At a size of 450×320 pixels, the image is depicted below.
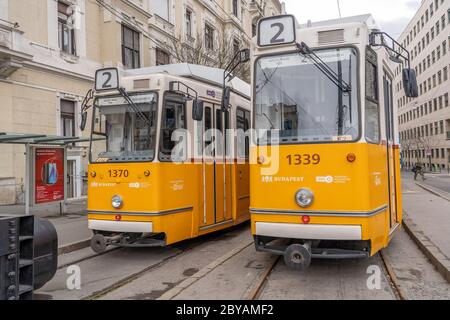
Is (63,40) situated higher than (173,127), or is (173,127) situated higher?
(63,40)

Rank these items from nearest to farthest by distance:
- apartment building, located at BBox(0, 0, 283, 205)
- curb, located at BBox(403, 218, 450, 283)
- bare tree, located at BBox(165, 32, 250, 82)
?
curb, located at BBox(403, 218, 450, 283) < apartment building, located at BBox(0, 0, 283, 205) < bare tree, located at BBox(165, 32, 250, 82)

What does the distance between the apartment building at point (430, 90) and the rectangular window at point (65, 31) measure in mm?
46774

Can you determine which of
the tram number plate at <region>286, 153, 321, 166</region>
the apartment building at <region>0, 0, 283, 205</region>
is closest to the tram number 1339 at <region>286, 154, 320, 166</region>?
the tram number plate at <region>286, 153, 321, 166</region>

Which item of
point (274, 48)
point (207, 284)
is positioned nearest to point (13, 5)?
point (274, 48)

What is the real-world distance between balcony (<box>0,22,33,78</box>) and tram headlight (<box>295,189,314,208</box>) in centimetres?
1295

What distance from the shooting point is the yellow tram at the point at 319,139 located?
5.89 meters

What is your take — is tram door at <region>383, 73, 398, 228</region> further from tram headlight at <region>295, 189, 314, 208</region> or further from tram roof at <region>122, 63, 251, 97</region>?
tram roof at <region>122, 63, 251, 97</region>

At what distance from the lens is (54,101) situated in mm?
18547

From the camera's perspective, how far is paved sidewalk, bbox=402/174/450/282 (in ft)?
23.1

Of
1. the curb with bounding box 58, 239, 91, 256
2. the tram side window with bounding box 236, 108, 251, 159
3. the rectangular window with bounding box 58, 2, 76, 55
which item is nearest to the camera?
the curb with bounding box 58, 239, 91, 256

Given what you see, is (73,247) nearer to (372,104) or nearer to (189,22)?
(372,104)

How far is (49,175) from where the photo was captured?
43.5ft

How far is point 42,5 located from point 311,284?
53.2ft
